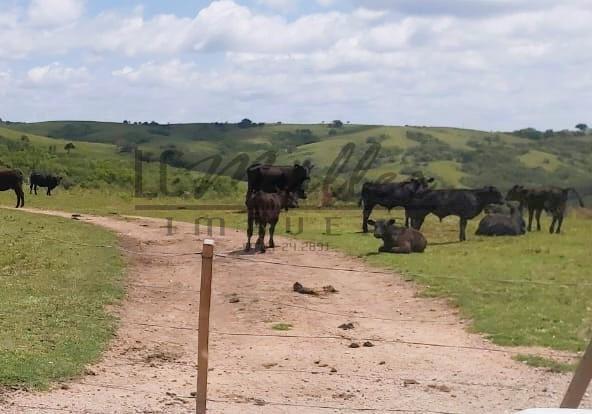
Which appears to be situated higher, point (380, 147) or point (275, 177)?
point (380, 147)

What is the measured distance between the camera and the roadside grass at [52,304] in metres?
9.18

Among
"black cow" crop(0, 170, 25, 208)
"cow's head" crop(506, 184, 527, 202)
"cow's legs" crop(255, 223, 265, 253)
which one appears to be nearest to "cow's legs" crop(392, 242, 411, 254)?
"cow's legs" crop(255, 223, 265, 253)

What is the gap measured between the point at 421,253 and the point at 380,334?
363 inches

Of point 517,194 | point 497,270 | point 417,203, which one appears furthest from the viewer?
point 517,194

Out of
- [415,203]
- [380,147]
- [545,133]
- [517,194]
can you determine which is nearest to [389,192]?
[415,203]

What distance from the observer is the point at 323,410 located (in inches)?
329

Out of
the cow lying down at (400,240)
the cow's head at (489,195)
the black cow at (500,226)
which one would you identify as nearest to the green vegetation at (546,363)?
the cow lying down at (400,240)

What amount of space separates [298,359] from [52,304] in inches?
167

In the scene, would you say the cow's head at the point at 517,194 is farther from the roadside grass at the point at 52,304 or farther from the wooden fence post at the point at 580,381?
the wooden fence post at the point at 580,381

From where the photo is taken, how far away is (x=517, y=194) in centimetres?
2980

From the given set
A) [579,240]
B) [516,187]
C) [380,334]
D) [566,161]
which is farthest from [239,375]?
[566,161]

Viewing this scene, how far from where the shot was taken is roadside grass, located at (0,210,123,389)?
361 inches

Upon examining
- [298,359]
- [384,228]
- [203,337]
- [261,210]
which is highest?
[261,210]

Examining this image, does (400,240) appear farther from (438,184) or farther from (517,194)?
(438,184)
